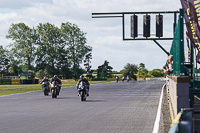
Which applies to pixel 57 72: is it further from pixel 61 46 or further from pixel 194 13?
pixel 194 13

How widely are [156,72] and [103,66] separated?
2259 cm

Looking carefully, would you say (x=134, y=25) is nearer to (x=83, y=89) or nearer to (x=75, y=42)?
(x=83, y=89)

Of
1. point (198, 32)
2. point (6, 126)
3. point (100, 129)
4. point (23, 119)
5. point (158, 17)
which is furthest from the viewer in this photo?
point (158, 17)

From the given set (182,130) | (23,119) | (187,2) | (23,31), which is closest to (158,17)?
(187,2)

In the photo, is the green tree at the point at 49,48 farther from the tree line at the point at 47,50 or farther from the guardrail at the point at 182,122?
the guardrail at the point at 182,122

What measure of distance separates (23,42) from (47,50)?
811 centimetres

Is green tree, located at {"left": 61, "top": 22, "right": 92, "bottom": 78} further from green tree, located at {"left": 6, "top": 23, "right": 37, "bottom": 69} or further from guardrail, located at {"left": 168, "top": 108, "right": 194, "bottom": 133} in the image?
guardrail, located at {"left": 168, "top": 108, "right": 194, "bottom": 133}

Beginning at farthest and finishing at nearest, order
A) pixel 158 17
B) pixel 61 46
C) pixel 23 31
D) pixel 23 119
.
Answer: pixel 61 46 → pixel 23 31 → pixel 158 17 → pixel 23 119

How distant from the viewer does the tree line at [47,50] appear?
305 ft

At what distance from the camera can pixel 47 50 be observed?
99438 mm

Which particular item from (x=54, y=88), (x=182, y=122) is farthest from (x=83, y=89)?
(x=182, y=122)

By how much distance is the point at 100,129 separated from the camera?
10156mm

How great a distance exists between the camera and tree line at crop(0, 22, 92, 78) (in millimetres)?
93000

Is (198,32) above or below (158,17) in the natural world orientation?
below
